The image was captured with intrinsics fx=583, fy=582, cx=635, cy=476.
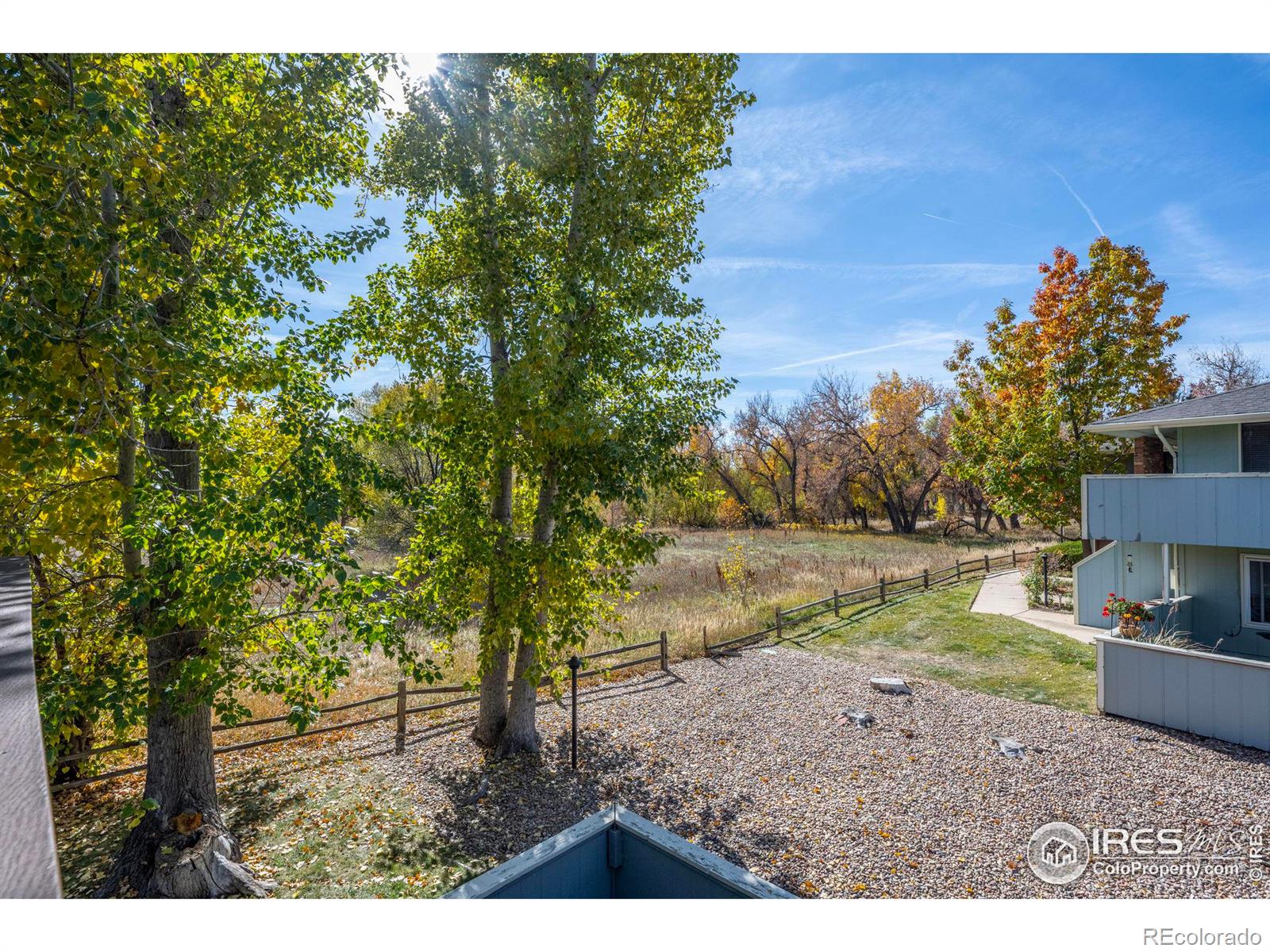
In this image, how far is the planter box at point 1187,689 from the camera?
5914 millimetres

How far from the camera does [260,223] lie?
175 inches

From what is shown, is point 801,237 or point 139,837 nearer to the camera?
point 139,837

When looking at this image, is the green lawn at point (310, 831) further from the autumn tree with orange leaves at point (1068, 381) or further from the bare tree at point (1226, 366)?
the bare tree at point (1226, 366)

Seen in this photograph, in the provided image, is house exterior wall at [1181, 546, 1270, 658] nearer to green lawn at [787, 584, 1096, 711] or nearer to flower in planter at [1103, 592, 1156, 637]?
flower in planter at [1103, 592, 1156, 637]

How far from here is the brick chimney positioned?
9562 millimetres

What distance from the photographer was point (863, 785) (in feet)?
18.2

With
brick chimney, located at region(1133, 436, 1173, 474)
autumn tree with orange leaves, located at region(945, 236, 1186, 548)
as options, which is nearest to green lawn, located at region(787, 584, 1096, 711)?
brick chimney, located at region(1133, 436, 1173, 474)

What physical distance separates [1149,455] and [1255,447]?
159 cm

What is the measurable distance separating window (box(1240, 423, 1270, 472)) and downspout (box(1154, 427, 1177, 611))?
0.83 meters

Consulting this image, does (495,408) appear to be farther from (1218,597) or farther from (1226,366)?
(1226,366)

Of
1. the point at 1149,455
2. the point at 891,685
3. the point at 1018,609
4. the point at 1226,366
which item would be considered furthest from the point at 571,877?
the point at 1226,366
